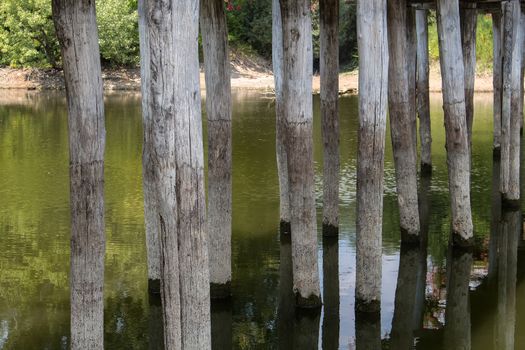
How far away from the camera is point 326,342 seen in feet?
25.2

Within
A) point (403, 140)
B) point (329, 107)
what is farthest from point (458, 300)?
point (329, 107)

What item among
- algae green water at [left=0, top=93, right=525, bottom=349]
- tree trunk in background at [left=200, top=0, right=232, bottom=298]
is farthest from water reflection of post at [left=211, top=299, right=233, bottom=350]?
tree trunk in background at [left=200, top=0, right=232, bottom=298]

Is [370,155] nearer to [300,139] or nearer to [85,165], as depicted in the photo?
[300,139]

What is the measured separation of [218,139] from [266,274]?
2.10 m

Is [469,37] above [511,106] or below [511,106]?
above

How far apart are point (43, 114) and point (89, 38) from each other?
20844mm

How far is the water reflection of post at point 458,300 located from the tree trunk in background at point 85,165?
3.43m

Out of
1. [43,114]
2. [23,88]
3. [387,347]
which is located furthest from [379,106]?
[23,88]

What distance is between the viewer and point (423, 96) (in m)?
15.1

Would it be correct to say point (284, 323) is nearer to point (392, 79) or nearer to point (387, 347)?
point (387, 347)

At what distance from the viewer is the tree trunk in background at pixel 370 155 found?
7.70 metres

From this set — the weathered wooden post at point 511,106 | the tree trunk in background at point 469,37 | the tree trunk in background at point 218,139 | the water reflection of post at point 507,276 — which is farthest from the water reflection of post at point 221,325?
the tree trunk in background at point 469,37

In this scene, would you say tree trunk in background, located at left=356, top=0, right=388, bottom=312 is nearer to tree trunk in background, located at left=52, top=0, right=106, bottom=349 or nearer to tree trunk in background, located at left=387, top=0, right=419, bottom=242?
Answer: tree trunk in background, located at left=387, top=0, right=419, bottom=242

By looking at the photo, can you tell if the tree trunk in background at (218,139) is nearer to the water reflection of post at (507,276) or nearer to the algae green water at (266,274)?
the algae green water at (266,274)
